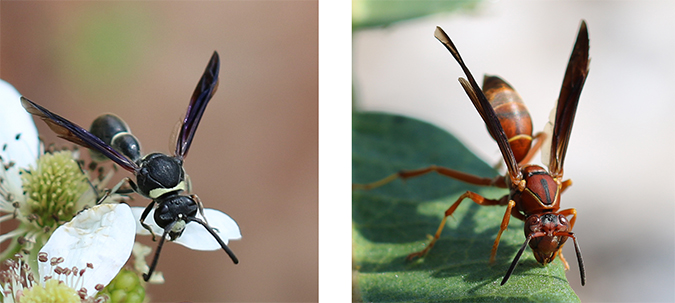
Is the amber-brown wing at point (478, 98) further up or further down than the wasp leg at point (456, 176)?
further up

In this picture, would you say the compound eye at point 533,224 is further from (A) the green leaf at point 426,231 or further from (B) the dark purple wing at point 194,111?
(B) the dark purple wing at point 194,111

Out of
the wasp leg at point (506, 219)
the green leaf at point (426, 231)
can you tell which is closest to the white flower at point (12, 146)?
the green leaf at point (426, 231)

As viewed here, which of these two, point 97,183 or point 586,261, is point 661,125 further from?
point 97,183

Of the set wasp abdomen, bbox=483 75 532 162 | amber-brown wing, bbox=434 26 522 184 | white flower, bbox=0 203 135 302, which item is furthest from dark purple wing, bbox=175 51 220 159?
wasp abdomen, bbox=483 75 532 162

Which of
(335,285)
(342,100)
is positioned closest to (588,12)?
(342,100)

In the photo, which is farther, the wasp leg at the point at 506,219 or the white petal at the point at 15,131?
the white petal at the point at 15,131

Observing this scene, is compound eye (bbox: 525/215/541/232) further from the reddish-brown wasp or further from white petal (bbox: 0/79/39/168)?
white petal (bbox: 0/79/39/168)
